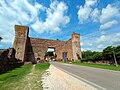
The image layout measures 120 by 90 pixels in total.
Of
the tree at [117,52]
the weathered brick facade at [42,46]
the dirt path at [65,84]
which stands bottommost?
the dirt path at [65,84]

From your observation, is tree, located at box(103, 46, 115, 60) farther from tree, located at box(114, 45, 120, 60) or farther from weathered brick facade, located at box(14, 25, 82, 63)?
weathered brick facade, located at box(14, 25, 82, 63)

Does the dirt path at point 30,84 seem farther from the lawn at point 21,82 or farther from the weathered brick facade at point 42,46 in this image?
the weathered brick facade at point 42,46

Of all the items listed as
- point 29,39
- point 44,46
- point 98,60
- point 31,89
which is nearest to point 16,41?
point 29,39

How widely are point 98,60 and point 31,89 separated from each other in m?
33.5

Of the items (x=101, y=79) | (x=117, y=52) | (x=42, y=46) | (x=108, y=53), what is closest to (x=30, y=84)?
(x=101, y=79)

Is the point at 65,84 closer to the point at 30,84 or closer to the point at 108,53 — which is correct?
the point at 30,84

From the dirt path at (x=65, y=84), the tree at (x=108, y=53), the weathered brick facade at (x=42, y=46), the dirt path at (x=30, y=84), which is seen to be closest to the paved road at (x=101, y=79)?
the dirt path at (x=65, y=84)

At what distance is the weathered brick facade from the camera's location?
1848 inches

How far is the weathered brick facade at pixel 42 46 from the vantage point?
46950 millimetres

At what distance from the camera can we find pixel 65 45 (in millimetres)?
61062

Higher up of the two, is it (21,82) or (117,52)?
(117,52)

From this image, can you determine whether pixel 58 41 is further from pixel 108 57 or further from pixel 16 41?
pixel 108 57

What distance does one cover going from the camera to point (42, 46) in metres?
56.8

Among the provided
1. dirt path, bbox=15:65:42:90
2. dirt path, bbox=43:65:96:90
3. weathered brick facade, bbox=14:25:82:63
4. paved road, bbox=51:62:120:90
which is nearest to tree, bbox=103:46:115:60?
paved road, bbox=51:62:120:90
